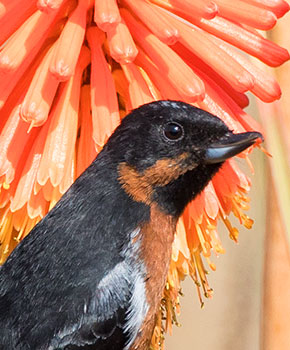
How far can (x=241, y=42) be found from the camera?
198 centimetres

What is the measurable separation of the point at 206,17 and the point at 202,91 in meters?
0.12

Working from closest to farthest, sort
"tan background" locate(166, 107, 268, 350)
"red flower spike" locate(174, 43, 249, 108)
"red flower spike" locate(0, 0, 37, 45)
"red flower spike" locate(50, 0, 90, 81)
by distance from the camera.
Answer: "red flower spike" locate(50, 0, 90, 81) → "red flower spike" locate(0, 0, 37, 45) → "red flower spike" locate(174, 43, 249, 108) → "tan background" locate(166, 107, 268, 350)

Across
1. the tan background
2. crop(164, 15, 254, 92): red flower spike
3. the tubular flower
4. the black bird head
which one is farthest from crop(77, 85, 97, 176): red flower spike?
the tan background

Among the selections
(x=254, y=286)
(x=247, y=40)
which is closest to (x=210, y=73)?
(x=247, y=40)

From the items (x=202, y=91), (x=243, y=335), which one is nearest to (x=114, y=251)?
(x=202, y=91)

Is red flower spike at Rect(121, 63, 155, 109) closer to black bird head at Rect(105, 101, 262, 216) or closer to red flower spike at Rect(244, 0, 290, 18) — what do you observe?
black bird head at Rect(105, 101, 262, 216)

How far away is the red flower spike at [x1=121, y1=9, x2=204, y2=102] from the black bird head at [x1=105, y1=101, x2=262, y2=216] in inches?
2.0

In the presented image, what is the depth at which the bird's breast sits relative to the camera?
1.79 meters

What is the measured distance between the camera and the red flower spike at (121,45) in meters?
1.82

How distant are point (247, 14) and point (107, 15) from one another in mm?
270

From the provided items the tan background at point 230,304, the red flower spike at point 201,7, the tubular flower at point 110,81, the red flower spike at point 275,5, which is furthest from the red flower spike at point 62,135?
the tan background at point 230,304

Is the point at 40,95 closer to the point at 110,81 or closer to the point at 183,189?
the point at 110,81

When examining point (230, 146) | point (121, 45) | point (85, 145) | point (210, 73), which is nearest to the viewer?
point (230, 146)

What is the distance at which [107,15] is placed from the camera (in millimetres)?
1816
